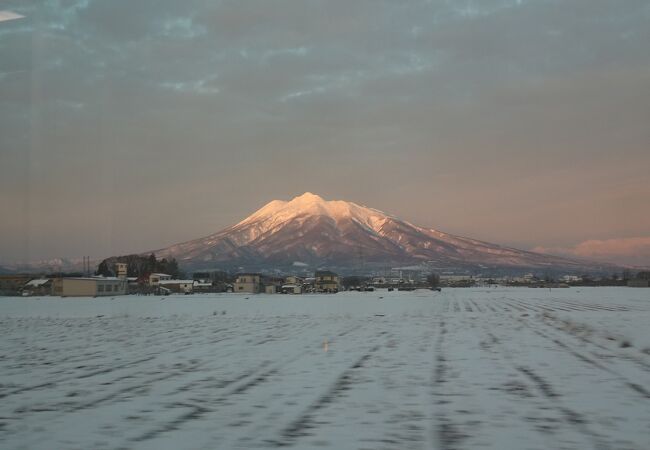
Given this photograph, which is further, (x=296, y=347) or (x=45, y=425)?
(x=296, y=347)

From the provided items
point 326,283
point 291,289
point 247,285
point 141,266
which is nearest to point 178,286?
point 247,285

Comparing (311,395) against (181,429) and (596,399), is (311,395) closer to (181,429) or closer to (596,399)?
(181,429)

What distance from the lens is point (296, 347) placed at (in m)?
16.5

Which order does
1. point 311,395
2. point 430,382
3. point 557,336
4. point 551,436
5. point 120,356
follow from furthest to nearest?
1. point 557,336
2. point 120,356
3. point 430,382
4. point 311,395
5. point 551,436

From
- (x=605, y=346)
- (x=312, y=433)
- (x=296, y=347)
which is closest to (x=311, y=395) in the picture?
(x=312, y=433)

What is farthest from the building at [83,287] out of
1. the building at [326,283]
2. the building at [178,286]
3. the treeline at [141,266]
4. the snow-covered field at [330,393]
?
the snow-covered field at [330,393]

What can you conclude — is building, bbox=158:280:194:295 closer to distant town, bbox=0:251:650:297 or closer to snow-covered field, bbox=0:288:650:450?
distant town, bbox=0:251:650:297

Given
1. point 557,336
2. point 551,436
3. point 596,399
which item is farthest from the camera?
point 557,336

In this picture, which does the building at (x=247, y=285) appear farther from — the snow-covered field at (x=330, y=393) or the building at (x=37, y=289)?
the snow-covered field at (x=330, y=393)

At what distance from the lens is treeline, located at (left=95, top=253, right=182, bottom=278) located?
140 m

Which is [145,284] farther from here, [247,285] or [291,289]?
[291,289]

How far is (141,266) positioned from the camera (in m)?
146

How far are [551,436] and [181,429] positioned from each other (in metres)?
4.46

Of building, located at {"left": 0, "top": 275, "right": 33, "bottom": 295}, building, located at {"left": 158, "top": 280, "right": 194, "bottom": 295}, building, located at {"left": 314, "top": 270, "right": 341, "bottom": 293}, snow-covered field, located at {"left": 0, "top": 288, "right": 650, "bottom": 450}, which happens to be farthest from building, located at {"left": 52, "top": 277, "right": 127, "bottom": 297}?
snow-covered field, located at {"left": 0, "top": 288, "right": 650, "bottom": 450}
